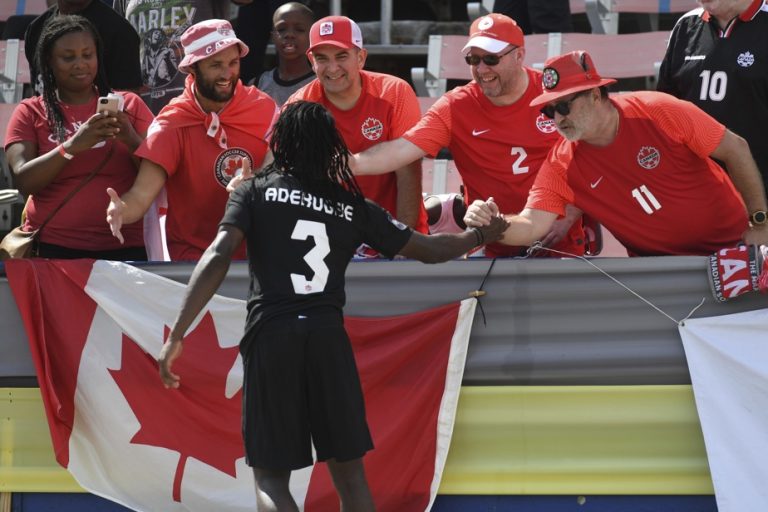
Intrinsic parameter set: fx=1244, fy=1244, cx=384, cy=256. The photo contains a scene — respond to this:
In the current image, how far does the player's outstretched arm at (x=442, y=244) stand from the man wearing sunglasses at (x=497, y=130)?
77cm

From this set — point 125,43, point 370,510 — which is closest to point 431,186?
point 125,43

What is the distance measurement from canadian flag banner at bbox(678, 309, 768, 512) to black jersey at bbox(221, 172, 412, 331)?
4.80 feet

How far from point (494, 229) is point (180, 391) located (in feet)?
4.66

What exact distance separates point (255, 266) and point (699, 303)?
1752mm

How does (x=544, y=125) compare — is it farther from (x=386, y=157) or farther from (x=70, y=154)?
(x=70, y=154)

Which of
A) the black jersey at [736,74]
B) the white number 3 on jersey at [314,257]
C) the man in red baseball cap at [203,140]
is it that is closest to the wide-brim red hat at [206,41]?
the man in red baseball cap at [203,140]

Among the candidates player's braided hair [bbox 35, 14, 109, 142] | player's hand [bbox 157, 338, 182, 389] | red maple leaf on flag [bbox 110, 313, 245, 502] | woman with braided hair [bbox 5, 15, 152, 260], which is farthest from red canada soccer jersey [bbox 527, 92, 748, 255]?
player's braided hair [bbox 35, 14, 109, 142]

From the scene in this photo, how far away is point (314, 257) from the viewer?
412cm

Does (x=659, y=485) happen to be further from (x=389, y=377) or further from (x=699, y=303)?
(x=389, y=377)

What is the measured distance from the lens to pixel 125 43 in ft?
20.5

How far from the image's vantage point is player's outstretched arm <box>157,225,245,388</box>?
13.3 feet

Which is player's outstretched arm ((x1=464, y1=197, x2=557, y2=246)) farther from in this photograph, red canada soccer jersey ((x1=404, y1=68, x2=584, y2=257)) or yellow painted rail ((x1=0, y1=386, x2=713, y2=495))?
yellow painted rail ((x1=0, y1=386, x2=713, y2=495))

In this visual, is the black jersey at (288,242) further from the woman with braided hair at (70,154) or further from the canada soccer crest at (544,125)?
the canada soccer crest at (544,125)

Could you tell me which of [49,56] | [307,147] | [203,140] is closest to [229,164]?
[203,140]
